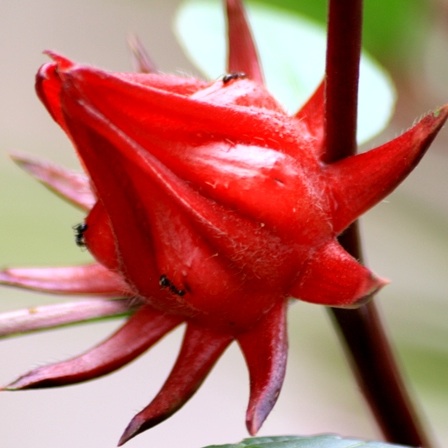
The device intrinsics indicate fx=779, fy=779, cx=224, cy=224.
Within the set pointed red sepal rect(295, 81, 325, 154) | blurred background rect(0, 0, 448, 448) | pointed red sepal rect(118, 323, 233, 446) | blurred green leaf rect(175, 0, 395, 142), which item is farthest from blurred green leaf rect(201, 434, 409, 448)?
blurred background rect(0, 0, 448, 448)

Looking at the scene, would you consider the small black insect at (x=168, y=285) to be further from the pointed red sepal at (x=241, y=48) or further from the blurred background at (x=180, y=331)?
the blurred background at (x=180, y=331)

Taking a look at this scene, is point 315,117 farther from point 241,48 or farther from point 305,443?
point 305,443

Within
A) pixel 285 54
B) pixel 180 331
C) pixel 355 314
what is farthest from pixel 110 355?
pixel 180 331

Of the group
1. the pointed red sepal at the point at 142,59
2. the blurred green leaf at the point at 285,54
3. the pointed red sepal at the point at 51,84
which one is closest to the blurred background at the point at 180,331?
the blurred green leaf at the point at 285,54

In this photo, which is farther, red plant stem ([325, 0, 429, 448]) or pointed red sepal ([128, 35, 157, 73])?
pointed red sepal ([128, 35, 157, 73])

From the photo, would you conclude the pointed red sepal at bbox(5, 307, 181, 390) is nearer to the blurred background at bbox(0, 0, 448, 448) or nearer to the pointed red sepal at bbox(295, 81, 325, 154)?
the pointed red sepal at bbox(295, 81, 325, 154)

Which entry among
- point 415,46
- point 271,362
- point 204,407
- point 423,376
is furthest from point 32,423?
point 271,362

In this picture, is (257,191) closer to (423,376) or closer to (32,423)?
(423,376)

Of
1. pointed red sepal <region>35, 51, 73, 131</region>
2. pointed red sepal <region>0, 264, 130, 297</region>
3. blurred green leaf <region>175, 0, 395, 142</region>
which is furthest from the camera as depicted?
blurred green leaf <region>175, 0, 395, 142</region>
